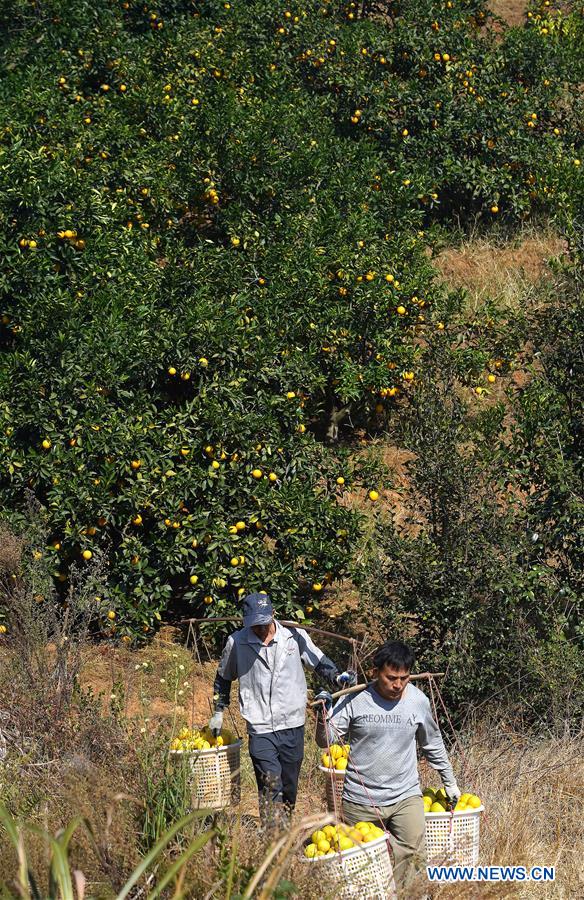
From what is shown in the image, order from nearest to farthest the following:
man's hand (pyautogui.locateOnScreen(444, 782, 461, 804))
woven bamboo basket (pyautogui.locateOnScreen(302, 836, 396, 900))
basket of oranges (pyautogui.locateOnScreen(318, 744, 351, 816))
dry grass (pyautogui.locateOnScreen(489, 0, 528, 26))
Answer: woven bamboo basket (pyautogui.locateOnScreen(302, 836, 396, 900)) < man's hand (pyautogui.locateOnScreen(444, 782, 461, 804)) < basket of oranges (pyautogui.locateOnScreen(318, 744, 351, 816)) < dry grass (pyautogui.locateOnScreen(489, 0, 528, 26))

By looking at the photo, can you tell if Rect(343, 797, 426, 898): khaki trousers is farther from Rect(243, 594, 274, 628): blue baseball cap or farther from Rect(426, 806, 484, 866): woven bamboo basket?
Rect(243, 594, 274, 628): blue baseball cap

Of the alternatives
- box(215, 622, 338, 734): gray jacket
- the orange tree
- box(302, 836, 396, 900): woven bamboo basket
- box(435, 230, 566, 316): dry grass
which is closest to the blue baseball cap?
box(215, 622, 338, 734): gray jacket

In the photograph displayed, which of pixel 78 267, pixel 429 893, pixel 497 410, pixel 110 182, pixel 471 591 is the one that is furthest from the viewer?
pixel 110 182

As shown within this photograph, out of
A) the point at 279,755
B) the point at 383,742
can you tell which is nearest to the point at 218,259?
the point at 279,755

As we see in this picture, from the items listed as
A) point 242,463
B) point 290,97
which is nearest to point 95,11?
point 290,97

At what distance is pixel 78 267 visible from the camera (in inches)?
339

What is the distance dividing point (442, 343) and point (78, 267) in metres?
Answer: 3.15

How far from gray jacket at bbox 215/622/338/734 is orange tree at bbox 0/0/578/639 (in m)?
1.93

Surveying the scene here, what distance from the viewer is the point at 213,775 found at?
16.1ft

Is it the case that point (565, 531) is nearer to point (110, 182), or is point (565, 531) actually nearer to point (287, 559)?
point (287, 559)

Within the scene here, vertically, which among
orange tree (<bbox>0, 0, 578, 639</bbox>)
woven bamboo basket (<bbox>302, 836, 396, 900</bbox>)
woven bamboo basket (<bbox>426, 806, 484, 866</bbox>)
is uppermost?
orange tree (<bbox>0, 0, 578, 639</bbox>)

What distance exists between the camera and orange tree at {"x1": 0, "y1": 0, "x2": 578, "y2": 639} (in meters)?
7.52

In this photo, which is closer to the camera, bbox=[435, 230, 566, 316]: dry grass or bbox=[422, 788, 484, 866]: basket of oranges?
bbox=[422, 788, 484, 866]: basket of oranges

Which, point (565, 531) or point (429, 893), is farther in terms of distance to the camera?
point (565, 531)
